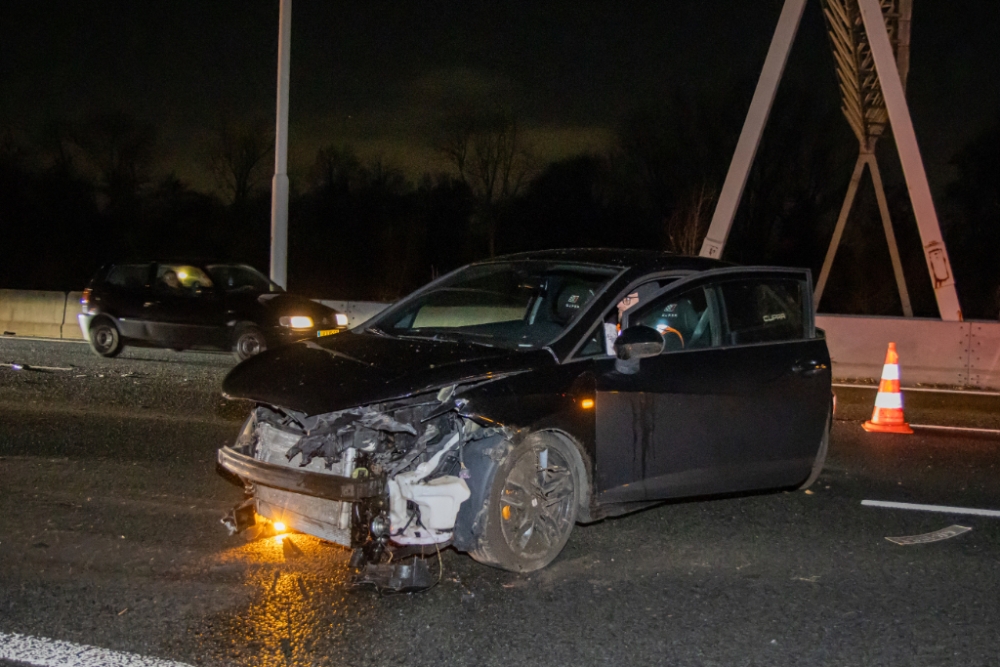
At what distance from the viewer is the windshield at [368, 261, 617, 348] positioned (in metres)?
5.76

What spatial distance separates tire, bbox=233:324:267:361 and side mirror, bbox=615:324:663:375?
33.4ft

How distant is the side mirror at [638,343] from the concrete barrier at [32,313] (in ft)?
51.7

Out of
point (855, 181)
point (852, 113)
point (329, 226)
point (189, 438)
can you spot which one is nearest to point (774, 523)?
point (189, 438)

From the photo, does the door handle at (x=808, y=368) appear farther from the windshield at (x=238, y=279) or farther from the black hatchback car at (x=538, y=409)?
the windshield at (x=238, y=279)

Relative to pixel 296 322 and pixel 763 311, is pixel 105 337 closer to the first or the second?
pixel 296 322

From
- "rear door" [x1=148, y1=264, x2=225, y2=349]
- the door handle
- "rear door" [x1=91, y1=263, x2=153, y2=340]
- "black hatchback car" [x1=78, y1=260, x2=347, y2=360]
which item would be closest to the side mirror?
the door handle

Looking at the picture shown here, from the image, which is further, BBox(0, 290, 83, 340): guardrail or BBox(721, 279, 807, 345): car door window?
BBox(0, 290, 83, 340): guardrail

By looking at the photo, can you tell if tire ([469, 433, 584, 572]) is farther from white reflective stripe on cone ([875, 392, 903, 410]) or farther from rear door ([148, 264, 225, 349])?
rear door ([148, 264, 225, 349])

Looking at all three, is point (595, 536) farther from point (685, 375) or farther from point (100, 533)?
point (100, 533)

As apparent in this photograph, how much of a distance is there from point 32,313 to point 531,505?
16.6 metres

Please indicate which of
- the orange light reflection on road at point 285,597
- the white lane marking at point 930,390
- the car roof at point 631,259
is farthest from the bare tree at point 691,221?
the orange light reflection on road at point 285,597

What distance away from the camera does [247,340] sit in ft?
48.4

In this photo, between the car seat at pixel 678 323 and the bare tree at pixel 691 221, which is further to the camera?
the bare tree at pixel 691 221

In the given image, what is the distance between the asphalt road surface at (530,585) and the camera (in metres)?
4.18
